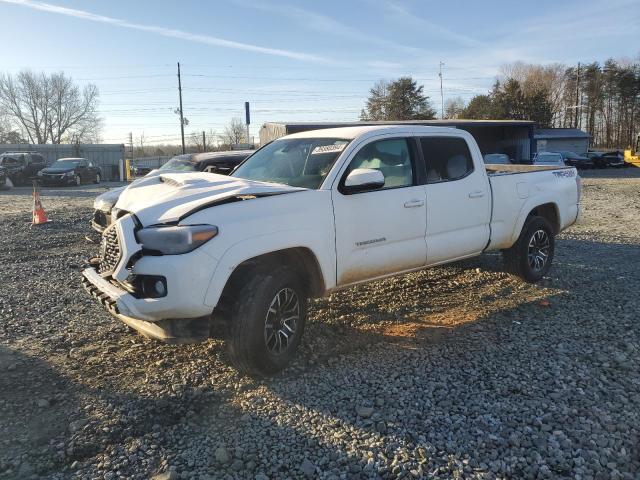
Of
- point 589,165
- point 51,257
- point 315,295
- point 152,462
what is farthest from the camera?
point 589,165

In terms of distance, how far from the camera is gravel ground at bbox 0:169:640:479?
3037 millimetres

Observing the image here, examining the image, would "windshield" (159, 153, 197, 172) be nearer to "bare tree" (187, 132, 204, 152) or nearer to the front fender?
the front fender

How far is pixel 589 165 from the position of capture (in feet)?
148

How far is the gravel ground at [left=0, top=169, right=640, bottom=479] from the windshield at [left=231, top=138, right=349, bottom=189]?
151 cm

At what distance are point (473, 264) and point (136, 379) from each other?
5.38m

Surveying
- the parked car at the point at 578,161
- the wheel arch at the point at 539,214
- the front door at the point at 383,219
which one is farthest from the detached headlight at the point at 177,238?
the parked car at the point at 578,161

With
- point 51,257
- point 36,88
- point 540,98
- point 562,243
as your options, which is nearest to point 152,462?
point 51,257

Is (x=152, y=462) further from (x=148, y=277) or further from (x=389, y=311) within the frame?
(x=389, y=311)

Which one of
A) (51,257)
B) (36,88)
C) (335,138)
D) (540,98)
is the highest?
(36,88)

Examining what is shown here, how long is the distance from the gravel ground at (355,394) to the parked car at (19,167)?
2565cm

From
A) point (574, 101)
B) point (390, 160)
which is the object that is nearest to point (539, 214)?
point (390, 160)

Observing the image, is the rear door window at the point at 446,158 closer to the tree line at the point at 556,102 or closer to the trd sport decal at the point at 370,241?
the trd sport decal at the point at 370,241

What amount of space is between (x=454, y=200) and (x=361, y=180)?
151cm

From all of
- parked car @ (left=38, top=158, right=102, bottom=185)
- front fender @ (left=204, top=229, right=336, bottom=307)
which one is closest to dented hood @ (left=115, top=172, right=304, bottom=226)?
front fender @ (left=204, top=229, right=336, bottom=307)
